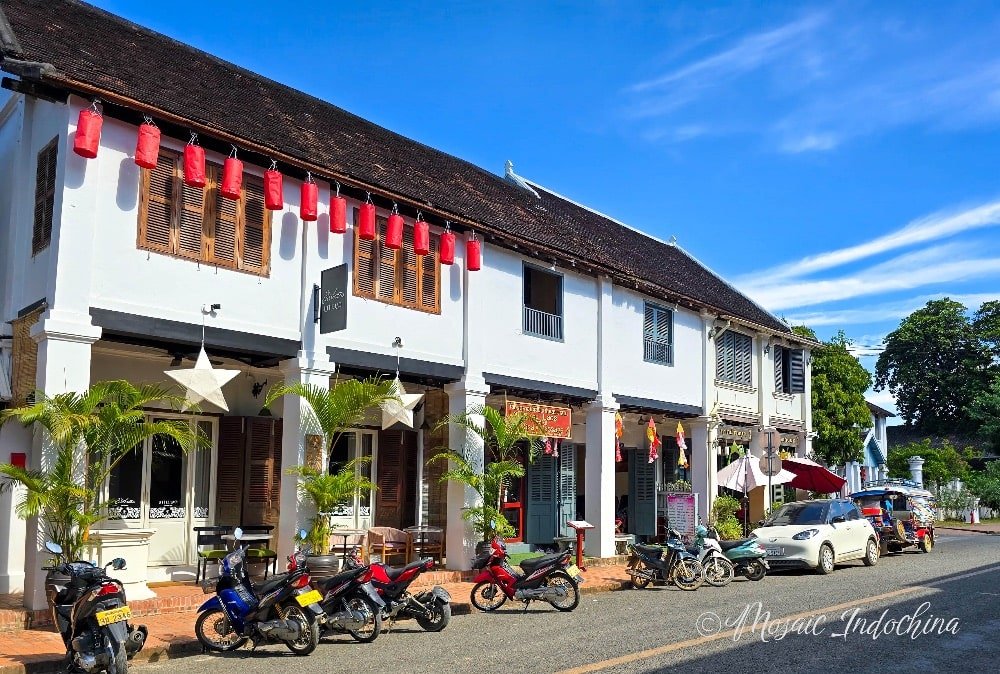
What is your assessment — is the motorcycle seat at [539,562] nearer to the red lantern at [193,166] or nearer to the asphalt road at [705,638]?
the asphalt road at [705,638]

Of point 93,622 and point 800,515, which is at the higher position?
point 800,515

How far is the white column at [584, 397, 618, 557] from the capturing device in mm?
19312

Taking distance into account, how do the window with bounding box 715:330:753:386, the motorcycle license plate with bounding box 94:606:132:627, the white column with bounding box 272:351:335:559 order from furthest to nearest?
1. the window with bounding box 715:330:753:386
2. the white column with bounding box 272:351:335:559
3. the motorcycle license plate with bounding box 94:606:132:627

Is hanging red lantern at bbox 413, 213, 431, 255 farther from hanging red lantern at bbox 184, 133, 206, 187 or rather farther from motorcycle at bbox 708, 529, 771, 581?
motorcycle at bbox 708, 529, 771, 581

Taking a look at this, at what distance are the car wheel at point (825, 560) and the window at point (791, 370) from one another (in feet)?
32.1

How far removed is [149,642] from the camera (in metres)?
10.2

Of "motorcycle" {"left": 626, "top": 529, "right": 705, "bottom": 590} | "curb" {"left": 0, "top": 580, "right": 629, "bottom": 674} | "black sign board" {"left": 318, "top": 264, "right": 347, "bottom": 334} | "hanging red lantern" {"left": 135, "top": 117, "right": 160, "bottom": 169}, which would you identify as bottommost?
"curb" {"left": 0, "top": 580, "right": 629, "bottom": 674}

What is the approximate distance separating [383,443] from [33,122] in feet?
25.4

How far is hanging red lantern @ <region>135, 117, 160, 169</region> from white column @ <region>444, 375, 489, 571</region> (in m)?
6.56

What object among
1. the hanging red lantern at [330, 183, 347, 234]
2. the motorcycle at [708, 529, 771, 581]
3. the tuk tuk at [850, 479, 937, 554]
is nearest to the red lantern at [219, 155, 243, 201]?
the hanging red lantern at [330, 183, 347, 234]

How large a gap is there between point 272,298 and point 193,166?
2205mm

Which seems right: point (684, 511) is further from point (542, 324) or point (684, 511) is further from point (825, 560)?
point (542, 324)

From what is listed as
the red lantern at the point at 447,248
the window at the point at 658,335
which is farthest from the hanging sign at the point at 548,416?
the window at the point at 658,335

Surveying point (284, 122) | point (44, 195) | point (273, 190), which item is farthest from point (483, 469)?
point (44, 195)
